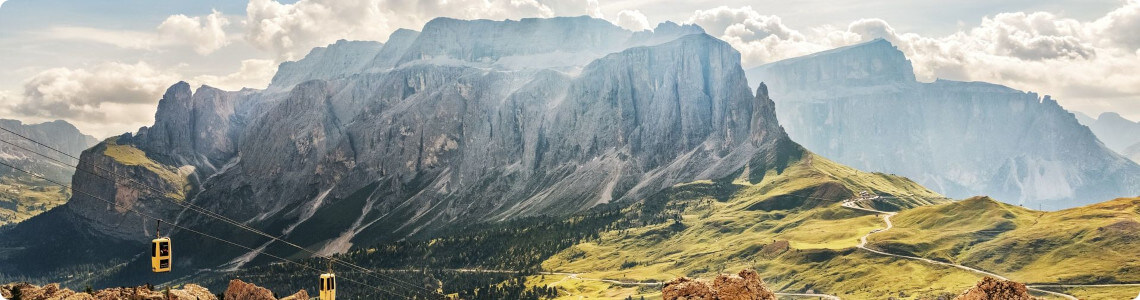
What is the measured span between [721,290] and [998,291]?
25652mm

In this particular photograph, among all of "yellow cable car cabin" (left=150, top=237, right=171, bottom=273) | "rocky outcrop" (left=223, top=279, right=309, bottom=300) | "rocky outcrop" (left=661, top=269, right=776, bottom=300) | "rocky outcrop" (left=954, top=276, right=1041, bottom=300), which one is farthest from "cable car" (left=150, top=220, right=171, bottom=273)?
"rocky outcrop" (left=954, top=276, right=1041, bottom=300)

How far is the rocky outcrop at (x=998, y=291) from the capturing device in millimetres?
83312

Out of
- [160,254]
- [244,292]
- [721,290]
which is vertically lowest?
[244,292]

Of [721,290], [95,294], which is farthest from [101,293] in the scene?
[721,290]

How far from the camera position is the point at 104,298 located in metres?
110

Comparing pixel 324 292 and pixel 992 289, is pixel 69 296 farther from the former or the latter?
pixel 992 289

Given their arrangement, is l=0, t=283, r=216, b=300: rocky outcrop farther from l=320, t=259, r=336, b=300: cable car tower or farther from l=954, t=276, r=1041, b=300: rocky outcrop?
l=954, t=276, r=1041, b=300: rocky outcrop

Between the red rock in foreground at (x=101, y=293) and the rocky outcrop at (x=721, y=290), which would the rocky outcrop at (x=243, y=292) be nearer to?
the red rock in foreground at (x=101, y=293)

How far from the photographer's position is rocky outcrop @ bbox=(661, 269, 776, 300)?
77.8m

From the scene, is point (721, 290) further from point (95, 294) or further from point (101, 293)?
point (95, 294)

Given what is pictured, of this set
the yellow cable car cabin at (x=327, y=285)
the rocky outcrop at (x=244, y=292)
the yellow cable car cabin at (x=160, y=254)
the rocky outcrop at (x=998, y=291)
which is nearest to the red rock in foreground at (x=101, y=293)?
the yellow cable car cabin at (x=160, y=254)

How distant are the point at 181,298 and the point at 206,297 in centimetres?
1208

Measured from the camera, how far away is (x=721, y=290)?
78500mm

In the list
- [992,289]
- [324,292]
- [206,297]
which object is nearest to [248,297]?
[206,297]
